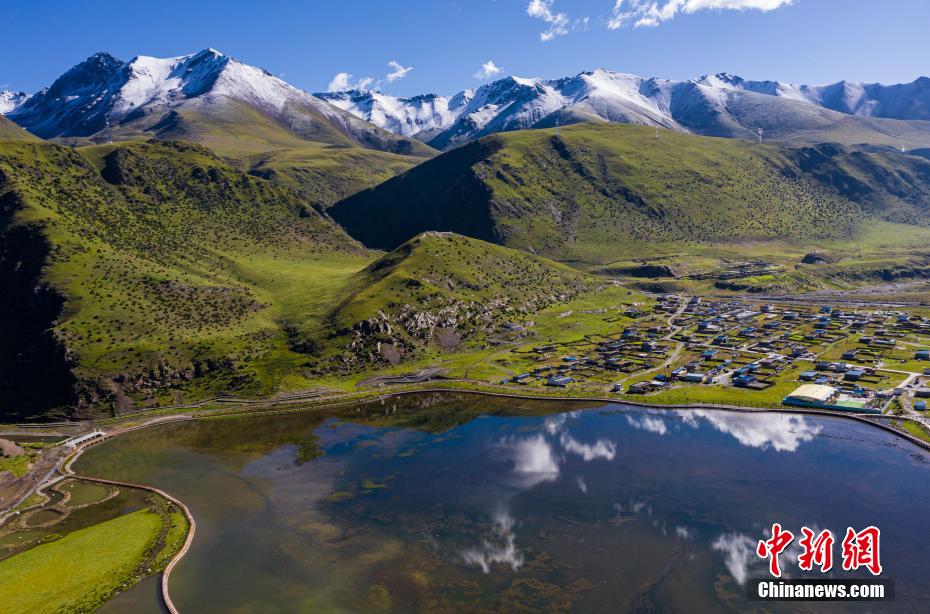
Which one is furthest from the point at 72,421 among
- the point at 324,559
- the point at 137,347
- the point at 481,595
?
the point at 481,595

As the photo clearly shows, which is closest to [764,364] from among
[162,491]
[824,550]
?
[824,550]

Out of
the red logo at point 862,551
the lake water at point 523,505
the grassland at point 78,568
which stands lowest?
the red logo at point 862,551

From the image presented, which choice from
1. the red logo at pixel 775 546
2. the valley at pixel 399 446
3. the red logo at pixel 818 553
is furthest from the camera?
the valley at pixel 399 446

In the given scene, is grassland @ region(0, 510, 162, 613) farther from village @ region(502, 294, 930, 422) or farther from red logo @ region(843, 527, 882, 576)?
village @ region(502, 294, 930, 422)

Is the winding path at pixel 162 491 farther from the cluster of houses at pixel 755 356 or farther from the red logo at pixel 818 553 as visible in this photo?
the cluster of houses at pixel 755 356

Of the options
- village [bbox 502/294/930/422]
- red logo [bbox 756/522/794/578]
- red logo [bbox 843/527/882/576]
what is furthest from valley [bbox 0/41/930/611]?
red logo [bbox 843/527/882/576]

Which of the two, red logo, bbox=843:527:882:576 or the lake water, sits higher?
the lake water

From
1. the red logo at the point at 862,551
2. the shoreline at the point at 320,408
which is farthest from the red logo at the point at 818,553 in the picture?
the shoreline at the point at 320,408
